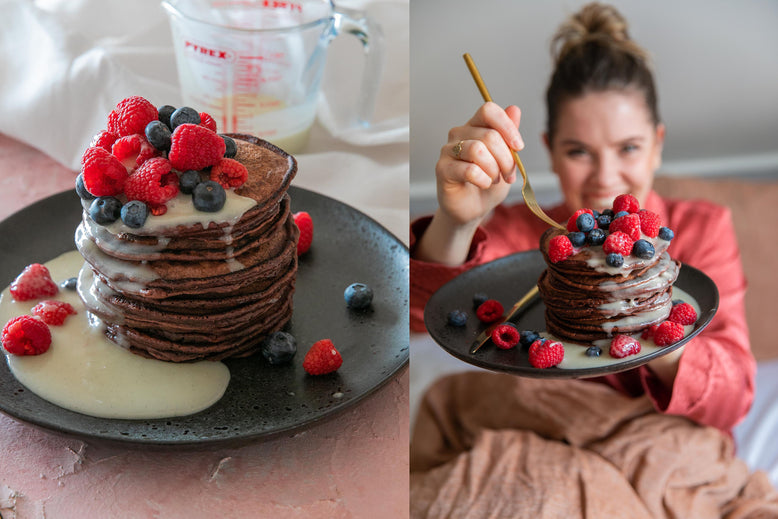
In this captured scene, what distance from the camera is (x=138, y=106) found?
2.52 ft

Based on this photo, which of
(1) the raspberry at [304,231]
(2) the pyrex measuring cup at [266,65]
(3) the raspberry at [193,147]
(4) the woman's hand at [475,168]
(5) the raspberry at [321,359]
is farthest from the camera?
(2) the pyrex measuring cup at [266,65]

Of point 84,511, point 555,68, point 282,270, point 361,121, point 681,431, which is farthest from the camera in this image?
point 361,121

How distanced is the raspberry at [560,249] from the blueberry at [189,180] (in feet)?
1.18

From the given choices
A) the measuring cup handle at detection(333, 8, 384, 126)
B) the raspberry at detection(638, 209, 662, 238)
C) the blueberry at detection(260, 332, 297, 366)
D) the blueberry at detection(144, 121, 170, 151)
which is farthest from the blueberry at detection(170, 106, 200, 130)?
the measuring cup handle at detection(333, 8, 384, 126)

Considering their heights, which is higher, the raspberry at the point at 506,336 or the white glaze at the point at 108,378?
the raspberry at the point at 506,336

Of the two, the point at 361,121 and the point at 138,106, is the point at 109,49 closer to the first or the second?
the point at 361,121

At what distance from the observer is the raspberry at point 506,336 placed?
28.0 inches

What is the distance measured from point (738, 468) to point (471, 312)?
1.73 ft

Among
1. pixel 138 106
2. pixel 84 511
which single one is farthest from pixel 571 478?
pixel 138 106

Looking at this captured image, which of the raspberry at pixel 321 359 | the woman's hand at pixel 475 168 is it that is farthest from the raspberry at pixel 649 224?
the raspberry at pixel 321 359

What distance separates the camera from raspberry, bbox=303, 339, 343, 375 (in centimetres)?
83

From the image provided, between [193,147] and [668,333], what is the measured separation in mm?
490

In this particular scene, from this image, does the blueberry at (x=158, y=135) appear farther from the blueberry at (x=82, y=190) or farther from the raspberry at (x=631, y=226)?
the raspberry at (x=631, y=226)

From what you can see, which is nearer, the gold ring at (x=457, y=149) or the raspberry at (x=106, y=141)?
the gold ring at (x=457, y=149)
